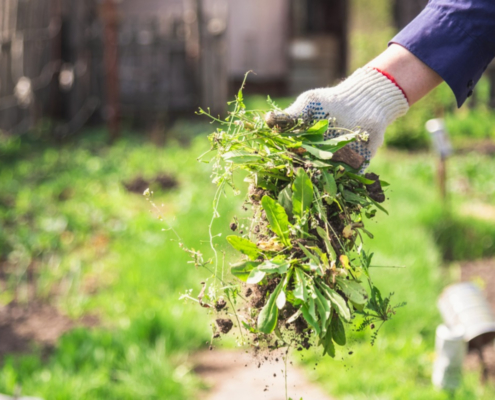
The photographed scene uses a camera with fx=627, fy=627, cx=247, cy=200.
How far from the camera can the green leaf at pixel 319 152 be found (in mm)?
1536

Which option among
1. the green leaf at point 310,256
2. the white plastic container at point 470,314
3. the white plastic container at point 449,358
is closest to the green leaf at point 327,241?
the green leaf at point 310,256

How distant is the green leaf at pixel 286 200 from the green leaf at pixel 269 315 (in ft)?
0.65

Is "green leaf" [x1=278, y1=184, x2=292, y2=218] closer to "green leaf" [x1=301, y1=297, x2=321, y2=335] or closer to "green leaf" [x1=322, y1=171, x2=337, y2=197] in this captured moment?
Answer: "green leaf" [x1=322, y1=171, x2=337, y2=197]

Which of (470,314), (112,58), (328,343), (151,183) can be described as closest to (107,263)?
(151,183)

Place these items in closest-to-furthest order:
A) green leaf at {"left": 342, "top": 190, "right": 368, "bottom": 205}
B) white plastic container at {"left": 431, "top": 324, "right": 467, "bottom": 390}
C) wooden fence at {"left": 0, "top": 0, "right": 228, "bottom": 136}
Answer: green leaf at {"left": 342, "top": 190, "right": 368, "bottom": 205}, white plastic container at {"left": 431, "top": 324, "right": 467, "bottom": 390}, wooden fence at {"left": 0, "top": 0, "right": 228, "bottom": 136}

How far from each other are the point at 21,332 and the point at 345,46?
12.3 metres

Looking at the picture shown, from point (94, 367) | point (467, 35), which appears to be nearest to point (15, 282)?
point (94, 367)

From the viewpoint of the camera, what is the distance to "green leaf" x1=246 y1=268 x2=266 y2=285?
4.77 feet

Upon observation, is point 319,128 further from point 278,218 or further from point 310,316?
point 310,316

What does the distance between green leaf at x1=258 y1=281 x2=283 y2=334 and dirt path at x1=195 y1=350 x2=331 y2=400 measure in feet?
5.46

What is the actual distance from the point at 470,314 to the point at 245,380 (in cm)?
122

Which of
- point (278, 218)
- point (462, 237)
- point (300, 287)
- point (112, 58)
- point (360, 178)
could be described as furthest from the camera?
point (112, 58)

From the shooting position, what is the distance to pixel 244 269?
5.07ft

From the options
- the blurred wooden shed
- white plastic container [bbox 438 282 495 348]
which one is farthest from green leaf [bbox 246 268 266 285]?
the blurred wooden shed
